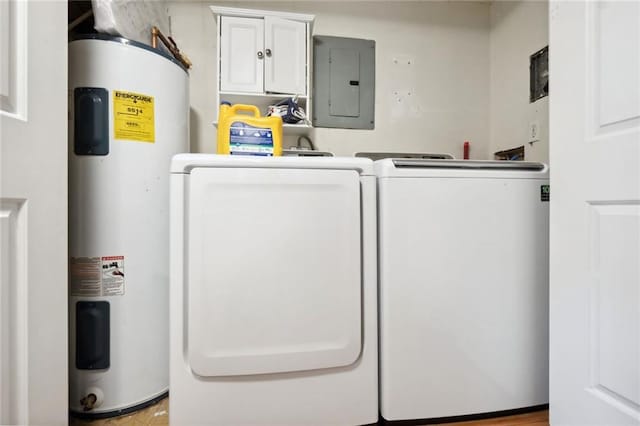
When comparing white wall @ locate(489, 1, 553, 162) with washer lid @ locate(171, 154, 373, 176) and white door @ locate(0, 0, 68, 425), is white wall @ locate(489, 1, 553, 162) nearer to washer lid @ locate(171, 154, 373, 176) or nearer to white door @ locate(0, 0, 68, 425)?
washer lid @ locate(171, 154, 373, 176)

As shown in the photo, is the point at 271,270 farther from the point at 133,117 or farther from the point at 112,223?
the point at 133,117

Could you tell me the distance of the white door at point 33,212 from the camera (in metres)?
0.65

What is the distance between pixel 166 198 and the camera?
113 cm

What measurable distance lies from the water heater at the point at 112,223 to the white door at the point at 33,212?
0.22 metres

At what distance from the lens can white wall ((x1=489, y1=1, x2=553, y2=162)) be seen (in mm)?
1688

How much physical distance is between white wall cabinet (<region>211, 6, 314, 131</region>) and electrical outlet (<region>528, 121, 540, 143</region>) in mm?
1332

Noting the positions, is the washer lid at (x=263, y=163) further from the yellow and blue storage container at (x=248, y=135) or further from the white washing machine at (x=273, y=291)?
the yellow and blue storage container at (x=248, y=135)

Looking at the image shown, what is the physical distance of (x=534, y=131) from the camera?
1729 millimetres

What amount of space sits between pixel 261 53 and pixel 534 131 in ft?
5.42

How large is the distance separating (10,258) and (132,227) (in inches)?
16.1
